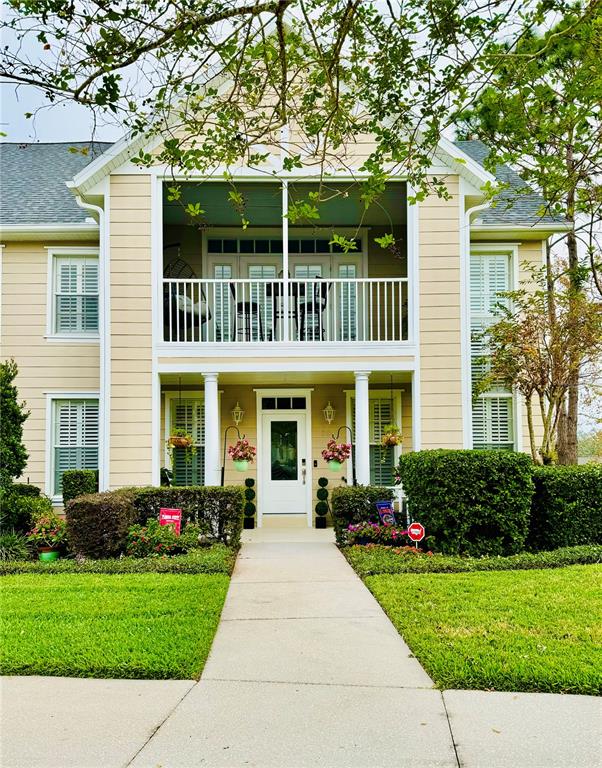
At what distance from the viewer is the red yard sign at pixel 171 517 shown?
9.23m

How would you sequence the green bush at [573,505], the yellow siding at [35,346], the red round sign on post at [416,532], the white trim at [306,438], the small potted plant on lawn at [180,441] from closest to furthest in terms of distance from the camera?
1. the red round sign on post at [416,532]
2. the green bush at [573,505]
3. the small potted plant on lawn at [180,441]
4. the yellow siding at [35,346]
5. the white trim at [306,438]

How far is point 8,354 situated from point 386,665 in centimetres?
993

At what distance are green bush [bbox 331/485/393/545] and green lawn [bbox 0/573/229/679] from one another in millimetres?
2833

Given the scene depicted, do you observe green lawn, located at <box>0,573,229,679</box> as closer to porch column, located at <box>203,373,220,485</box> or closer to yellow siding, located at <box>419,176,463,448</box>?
porch column, located at <box>203,373,220,485</box>

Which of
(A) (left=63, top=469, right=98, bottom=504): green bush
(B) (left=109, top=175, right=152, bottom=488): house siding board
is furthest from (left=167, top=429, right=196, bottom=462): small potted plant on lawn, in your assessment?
(A) (left=63, top=469, right=98, bottom=504): green bush

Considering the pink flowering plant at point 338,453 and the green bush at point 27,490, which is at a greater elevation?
the pink flowering plant at point 338,453

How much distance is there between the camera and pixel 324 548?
9688 millimetres

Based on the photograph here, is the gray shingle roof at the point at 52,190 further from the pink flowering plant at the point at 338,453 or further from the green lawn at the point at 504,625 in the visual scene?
the green lawn at the point at 504,625

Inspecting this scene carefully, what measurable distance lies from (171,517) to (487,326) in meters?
6.65

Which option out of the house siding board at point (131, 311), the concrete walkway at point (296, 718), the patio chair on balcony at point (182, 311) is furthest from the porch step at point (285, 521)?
the concrete walkway at point (296, 718)

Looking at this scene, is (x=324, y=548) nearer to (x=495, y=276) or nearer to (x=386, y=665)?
(x=386, y=665)

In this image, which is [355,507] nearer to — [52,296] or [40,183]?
[52,296]

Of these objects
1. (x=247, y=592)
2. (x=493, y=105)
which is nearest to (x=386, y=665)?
(x=247, y=592)

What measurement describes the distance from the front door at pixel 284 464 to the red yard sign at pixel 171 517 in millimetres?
3485
